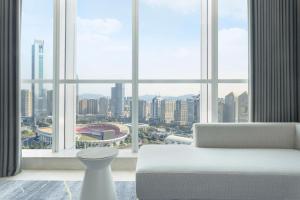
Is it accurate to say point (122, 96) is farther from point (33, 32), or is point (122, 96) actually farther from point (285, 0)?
point (285, 0)

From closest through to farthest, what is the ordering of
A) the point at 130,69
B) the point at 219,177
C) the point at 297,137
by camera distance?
the point at 219,177 → the point at 297,137 → the point at 130,69

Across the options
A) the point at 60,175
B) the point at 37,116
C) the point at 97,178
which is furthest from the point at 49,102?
the point at 97,178

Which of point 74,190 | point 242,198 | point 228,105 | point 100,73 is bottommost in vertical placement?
point 74,190

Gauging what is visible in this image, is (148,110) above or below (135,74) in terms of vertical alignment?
below

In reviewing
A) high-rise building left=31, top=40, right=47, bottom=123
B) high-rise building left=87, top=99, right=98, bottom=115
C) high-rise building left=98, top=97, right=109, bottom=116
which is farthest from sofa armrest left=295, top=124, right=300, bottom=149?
high-rise building left=31, top=40, right=47, bottom=123

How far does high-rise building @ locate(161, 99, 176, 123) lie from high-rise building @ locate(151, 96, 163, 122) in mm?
45

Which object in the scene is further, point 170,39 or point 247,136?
point 170,39

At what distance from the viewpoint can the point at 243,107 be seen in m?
3.33

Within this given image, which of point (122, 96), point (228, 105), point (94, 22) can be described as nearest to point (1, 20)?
point (94, 22)

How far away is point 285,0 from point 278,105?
128 cm

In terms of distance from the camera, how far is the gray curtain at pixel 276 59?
9.89 feet

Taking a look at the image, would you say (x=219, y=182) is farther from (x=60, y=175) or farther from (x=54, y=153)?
(x=54, y=153)

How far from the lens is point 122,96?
348 centimetres

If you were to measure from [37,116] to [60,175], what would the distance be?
995 mm
